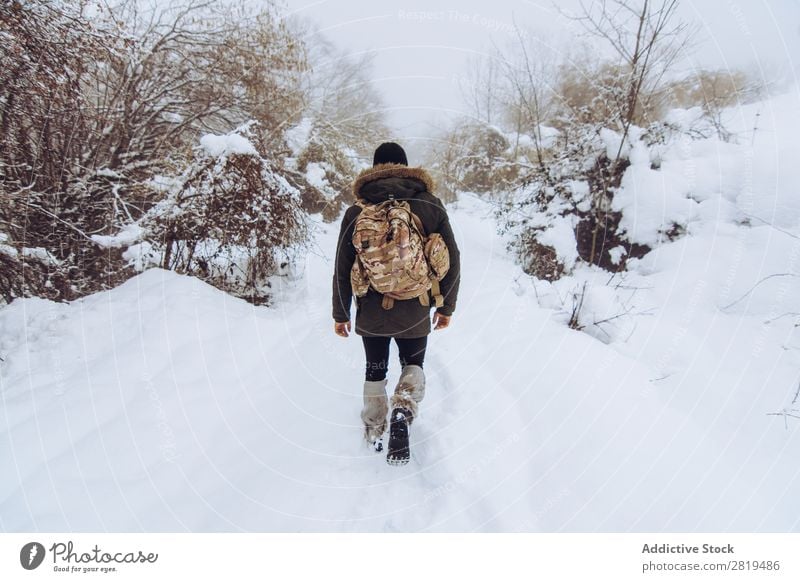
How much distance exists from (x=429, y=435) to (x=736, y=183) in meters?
5.78

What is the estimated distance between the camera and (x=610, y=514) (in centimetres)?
173

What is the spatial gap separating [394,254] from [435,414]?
49.3 inches

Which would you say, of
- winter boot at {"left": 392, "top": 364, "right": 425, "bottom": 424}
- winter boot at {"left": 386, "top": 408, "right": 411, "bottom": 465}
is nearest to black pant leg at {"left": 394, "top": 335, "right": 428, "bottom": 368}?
winter boot at {"left": 392, "top": 364, "right": 425, "bottom": 424}

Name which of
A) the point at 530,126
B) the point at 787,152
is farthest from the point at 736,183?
the point at 530,126

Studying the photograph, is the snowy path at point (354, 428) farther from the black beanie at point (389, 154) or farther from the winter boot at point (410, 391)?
the black beanie at point (389, 154)

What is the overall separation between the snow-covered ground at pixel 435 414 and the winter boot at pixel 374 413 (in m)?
0.11

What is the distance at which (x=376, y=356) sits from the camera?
2400mm

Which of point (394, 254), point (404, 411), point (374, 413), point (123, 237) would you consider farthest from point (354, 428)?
point (123, 237)

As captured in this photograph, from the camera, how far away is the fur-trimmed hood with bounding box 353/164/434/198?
2129 mm

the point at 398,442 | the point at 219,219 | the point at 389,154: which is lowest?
the point at 398,442
